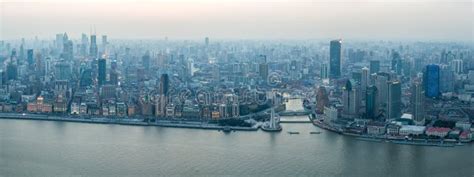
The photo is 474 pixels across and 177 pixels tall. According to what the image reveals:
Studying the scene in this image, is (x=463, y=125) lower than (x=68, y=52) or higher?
lower

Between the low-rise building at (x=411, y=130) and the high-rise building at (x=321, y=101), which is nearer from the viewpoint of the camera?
the low-rise building at (x=411, y=130)

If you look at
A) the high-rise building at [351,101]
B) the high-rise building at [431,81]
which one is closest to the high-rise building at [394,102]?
the high-rise building at [351,101]

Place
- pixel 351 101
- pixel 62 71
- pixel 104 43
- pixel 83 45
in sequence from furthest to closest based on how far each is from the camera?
pixel 104 43
pixel 83 45
pixel 62 71
pixel 351 101

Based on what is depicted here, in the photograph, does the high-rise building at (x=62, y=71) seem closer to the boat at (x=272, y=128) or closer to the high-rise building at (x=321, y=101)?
the high-rise building at (x=321, y=101)

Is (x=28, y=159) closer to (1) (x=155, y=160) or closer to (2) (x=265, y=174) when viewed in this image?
(1) (x=155, y=160)

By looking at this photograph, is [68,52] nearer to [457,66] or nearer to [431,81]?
[457,66]

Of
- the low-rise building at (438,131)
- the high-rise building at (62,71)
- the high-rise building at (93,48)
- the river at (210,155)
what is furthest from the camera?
the high-rise building at (93,48)

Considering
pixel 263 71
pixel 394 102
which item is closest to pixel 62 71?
pixel 263 71
